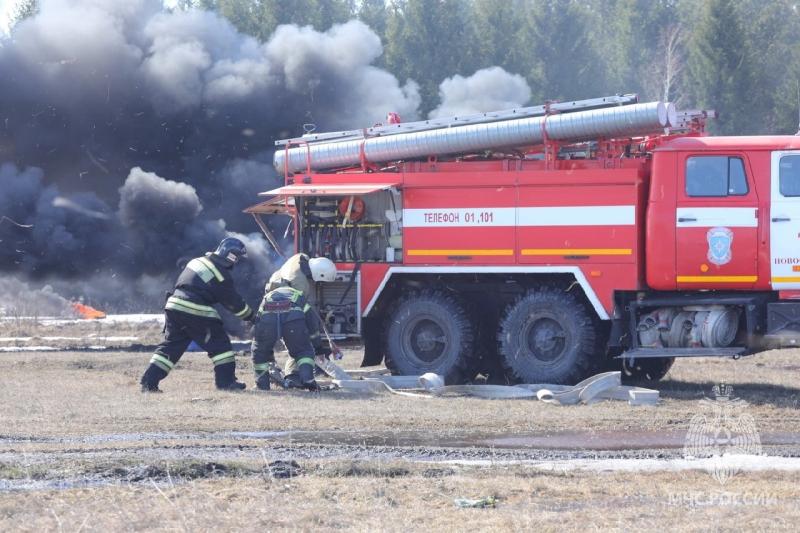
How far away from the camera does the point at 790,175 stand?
11.8 meters

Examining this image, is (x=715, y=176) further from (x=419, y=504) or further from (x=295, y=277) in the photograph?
(x=419, y=504)

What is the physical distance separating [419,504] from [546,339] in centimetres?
645

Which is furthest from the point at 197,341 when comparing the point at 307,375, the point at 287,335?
the point at 307,375

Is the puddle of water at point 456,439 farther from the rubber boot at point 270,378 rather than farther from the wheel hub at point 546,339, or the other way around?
the wheel hub at point 546,339

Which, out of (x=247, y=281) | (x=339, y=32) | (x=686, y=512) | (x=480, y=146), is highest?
(x=339, y=32)

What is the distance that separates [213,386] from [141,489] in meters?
6.06

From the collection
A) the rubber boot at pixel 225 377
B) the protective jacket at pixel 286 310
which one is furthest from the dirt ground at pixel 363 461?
the protective jacket at pixel 286 310

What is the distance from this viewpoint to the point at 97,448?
8391 millimetres

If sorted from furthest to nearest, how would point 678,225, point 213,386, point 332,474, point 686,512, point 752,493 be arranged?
1. point 213,386
2. point 678,225
3. point 332,474
4. point 752,493
5. point 686,512

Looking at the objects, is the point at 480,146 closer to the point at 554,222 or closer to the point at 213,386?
the point at 554,222

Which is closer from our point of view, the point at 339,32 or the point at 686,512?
the point at 686,512

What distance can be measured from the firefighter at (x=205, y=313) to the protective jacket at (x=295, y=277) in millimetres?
538

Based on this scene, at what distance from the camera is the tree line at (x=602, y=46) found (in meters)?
40.8

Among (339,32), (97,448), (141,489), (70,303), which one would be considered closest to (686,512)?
(141,489)
